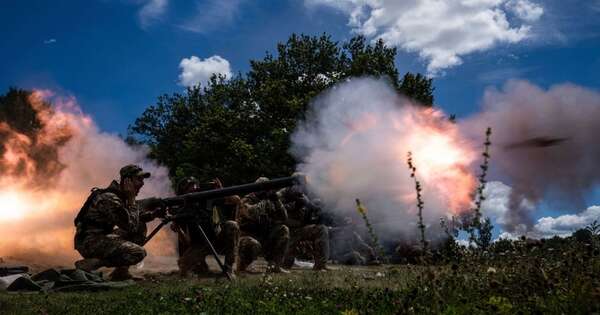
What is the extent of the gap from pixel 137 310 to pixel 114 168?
21.6m

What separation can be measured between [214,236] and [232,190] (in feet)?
4.16

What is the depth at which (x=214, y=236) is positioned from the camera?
14836mm

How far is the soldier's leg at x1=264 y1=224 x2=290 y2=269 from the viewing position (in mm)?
15383

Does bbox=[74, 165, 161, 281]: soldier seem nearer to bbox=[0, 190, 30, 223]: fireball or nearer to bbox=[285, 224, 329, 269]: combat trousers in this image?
bbox=[285, 224, 329, 269]: combat trousers

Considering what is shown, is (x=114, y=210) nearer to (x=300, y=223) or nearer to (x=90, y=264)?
(x=90, y=264)

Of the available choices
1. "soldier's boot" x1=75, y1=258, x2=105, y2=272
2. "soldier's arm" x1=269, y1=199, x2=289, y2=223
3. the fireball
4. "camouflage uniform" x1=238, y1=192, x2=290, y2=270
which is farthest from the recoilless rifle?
the fireball

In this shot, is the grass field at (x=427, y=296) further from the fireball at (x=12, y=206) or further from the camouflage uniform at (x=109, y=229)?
the fireball at (x=12, y=206)

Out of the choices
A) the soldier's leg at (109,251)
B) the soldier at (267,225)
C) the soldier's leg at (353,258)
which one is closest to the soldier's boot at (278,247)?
the soldier at (267,225)

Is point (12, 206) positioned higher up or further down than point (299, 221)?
higher up

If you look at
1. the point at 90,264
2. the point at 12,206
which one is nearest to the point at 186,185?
the point at 90,264

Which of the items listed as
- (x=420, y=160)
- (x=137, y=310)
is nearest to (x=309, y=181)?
(x=420, y=160)

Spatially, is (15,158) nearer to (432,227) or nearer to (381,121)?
(432,227)

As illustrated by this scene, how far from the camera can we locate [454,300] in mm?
6402

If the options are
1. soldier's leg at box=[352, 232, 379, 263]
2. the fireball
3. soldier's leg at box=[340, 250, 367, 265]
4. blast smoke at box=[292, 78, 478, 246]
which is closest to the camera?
blast smoke at box=[292, 78, 478, 246]
